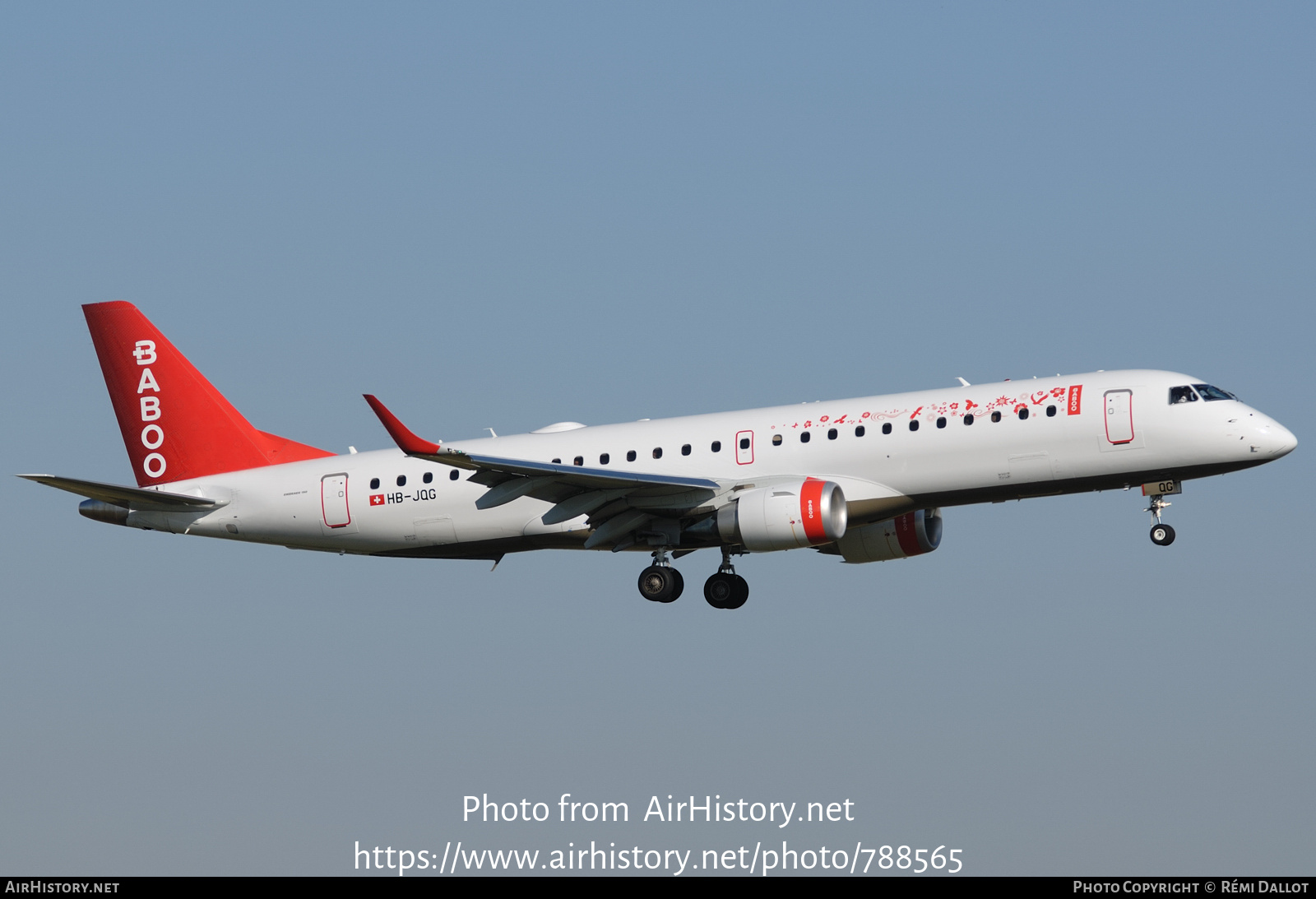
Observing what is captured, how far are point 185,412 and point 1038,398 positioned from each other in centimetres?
2207

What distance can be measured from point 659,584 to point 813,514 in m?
5.00

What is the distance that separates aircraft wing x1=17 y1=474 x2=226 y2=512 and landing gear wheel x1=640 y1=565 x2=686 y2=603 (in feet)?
36.9

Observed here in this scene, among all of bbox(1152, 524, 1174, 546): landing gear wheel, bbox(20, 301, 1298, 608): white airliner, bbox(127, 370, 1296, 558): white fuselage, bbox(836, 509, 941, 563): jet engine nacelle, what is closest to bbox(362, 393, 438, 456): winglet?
bbox(20, 301, 1298, 608): white airliner

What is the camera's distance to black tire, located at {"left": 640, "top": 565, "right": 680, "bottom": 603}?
42.2 meters

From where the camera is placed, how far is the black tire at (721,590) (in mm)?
42781

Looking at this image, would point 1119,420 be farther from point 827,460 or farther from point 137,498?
point 137,498

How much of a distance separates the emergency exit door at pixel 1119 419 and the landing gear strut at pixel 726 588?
9530 mm

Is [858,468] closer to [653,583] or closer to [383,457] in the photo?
[653,583]

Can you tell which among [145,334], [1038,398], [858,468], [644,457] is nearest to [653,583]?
[644,457]

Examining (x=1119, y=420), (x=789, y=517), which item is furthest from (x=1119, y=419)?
(x=789, y=517)

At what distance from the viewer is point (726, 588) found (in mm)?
42812

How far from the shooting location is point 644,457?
4209 cm

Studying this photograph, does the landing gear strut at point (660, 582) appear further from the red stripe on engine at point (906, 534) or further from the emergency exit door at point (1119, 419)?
the emergency exit door at point (1119, 419)

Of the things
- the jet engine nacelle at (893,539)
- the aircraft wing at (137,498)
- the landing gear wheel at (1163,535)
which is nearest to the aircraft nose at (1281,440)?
the landing gear wheel at (1163,535)
